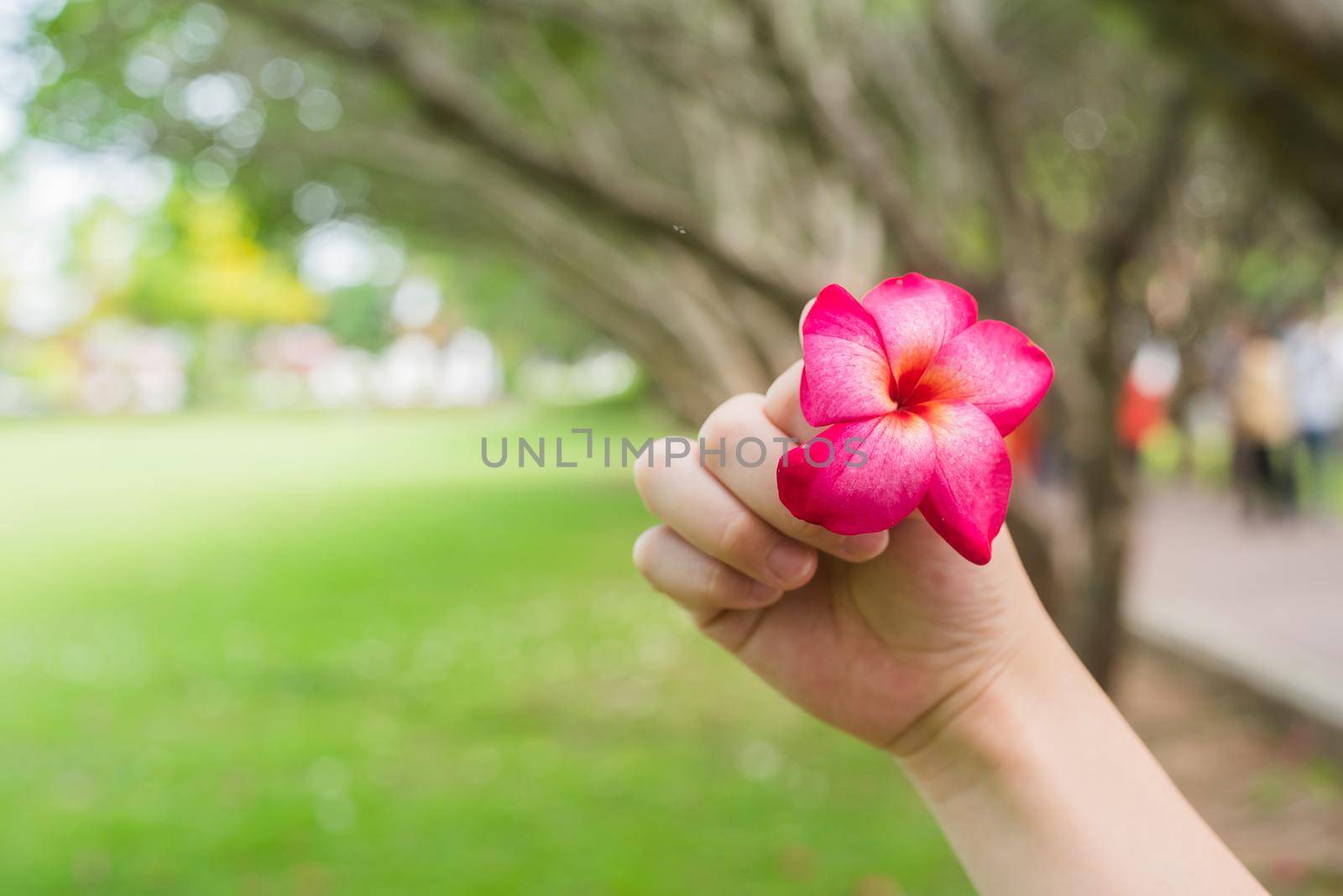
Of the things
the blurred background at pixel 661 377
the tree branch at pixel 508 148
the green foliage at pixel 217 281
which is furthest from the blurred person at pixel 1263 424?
the green foliage at pixel 217 281

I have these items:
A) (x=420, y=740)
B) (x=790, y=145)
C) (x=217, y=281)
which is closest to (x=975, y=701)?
(x=790, y=145)

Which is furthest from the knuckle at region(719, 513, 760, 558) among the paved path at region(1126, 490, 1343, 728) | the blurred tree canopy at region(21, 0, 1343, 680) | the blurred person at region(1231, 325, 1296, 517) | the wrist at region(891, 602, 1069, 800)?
the blurred person at region(1231, 325, 1296, 517)

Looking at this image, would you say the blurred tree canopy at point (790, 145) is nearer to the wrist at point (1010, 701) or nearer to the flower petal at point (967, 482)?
the wrist at point (1010, 701)

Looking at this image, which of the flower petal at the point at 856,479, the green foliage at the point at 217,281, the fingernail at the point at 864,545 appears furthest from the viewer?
the green foliage at the point at 217,281

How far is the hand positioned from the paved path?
4.18 m

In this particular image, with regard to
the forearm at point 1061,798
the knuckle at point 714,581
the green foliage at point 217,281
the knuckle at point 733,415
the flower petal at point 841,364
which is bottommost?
the forearm at point 1061,798

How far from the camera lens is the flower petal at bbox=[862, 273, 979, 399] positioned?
57 centimetres

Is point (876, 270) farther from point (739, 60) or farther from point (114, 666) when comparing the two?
point (114, 666)

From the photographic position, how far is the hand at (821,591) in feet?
2.91

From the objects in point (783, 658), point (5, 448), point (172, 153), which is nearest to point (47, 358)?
point (5, 448)

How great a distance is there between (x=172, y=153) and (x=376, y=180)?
13.4 ft

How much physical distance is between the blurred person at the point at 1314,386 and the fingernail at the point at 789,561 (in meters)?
5.26

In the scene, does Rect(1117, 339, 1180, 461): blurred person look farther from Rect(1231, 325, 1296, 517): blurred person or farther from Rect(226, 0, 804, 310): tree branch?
Rect(226, 0, 804, 310): tree branch

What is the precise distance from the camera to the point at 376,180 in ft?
43.4
